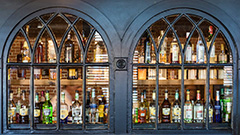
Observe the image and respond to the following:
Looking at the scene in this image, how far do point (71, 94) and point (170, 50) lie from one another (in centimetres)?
86

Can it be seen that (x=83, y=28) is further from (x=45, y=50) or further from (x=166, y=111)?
(x=166, y=111)

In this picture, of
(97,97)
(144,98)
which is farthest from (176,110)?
(97,97)

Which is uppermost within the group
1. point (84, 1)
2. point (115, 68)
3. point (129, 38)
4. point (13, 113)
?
point (84, 1)

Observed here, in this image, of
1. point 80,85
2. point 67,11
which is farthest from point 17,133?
point 67,11

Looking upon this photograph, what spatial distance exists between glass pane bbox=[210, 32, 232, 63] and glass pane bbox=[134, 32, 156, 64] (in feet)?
1.56

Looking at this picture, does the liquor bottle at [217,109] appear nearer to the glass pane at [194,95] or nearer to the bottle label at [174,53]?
the glass pane at [194,95]

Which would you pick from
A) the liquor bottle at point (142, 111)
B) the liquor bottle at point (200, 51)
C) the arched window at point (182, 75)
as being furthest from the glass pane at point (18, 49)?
the liquor bottle at point (200, 51)

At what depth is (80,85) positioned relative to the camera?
214cm

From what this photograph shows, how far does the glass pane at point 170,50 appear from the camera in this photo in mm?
2168

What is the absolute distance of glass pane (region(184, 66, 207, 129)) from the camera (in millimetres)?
2156

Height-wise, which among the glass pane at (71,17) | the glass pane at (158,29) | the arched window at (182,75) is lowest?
the arched window at (182,75)

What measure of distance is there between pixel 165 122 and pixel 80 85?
28.9 inches

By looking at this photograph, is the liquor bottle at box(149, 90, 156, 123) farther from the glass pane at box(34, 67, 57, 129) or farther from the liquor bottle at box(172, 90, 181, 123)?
the glass pane at box(34, 67, 57, 129)

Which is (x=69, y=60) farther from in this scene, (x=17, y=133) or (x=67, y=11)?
(x=17, y=133)
